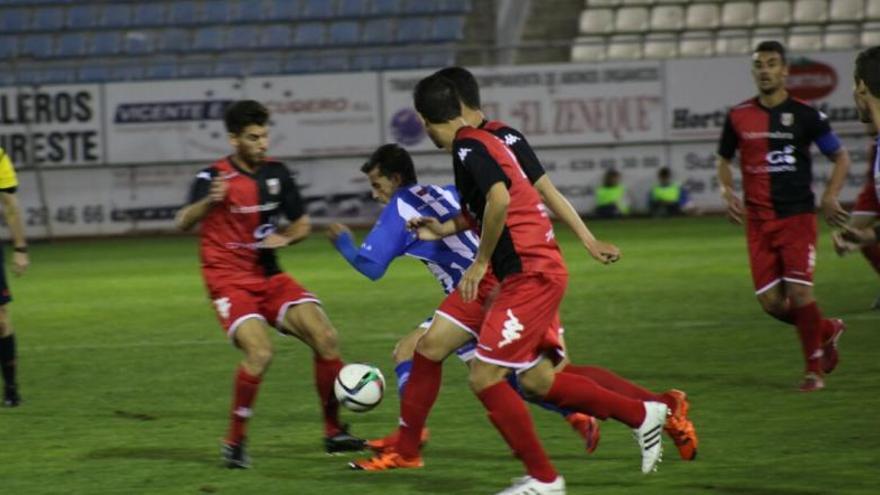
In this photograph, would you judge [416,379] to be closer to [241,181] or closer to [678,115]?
[241,181]

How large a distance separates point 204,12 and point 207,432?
79.8 feet

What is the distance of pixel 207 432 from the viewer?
365 inches

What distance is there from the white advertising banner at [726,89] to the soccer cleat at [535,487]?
2246 cm

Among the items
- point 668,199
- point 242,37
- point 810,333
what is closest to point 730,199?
point 810,333

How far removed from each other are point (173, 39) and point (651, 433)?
26.1 meters

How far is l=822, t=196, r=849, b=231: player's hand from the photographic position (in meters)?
9.53

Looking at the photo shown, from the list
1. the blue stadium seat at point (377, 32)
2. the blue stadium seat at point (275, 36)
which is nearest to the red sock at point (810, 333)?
the blue stadium seat at point (377, 32)

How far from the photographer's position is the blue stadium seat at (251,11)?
1277 inches

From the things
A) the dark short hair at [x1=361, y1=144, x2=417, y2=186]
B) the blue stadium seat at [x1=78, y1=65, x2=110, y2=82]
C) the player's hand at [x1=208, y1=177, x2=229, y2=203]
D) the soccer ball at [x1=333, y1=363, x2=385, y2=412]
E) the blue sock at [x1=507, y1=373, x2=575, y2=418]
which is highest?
the dark short hair at [x1=361, y1=144, x2=417, y2=186]

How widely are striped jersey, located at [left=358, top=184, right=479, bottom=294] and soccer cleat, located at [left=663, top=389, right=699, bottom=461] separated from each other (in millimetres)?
1259

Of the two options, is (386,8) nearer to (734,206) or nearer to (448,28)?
(448,28)

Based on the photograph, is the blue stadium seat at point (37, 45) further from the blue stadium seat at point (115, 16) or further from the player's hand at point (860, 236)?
the player's hand at point (860, 236)

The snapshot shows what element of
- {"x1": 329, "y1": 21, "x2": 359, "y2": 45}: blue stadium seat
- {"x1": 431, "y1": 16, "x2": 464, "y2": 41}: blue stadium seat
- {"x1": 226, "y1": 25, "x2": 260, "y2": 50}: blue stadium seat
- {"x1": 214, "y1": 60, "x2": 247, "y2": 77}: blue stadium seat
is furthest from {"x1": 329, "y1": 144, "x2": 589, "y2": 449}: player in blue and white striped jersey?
{"x1": 226, "y1": 25, "x2": 260, "y2": 50}: blue stadium seat

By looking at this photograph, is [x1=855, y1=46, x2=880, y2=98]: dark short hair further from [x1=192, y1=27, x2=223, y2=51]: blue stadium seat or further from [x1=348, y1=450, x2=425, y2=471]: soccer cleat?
[x1=192, y1=27, x2=223, y2=51]: blue stadium seat
